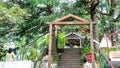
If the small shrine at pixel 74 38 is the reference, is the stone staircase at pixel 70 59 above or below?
below

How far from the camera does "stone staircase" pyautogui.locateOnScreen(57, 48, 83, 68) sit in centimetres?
1262

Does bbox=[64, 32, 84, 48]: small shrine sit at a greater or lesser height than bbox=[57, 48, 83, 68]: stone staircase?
greater

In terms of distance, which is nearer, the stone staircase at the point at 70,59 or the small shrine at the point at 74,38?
the stone staircase at the point at 70,59

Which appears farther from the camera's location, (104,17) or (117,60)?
(104,17)

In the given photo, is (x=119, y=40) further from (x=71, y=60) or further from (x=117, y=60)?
(x=117, y=60)

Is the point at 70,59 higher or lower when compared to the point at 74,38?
lower

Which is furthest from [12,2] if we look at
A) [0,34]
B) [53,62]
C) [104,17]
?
[104,17]

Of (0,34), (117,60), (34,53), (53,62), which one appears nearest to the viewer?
(117,60)

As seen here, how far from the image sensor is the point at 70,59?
13500 mm

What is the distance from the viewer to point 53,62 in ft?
41.1

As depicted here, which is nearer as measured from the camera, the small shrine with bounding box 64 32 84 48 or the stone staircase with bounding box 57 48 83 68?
the stone staircase with bounding box 57 48 83 68

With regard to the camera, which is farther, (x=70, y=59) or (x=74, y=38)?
(x=74, y=38)

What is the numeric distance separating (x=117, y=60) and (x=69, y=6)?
4.21 m

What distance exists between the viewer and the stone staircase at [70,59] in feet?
41.4
